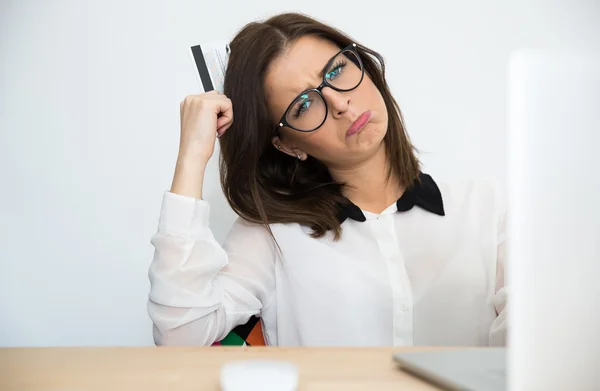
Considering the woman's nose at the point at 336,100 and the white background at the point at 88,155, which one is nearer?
the woman's nose at the point at 336,100

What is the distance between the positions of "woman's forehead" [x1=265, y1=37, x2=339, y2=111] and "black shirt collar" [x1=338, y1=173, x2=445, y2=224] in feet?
1.12

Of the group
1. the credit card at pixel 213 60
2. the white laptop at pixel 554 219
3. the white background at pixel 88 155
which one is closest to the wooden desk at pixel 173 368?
the white laptop at pixel 554 219

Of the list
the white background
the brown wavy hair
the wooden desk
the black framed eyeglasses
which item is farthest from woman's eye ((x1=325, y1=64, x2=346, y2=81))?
the wooden desk

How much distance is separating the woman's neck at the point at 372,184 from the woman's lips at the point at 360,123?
18cm

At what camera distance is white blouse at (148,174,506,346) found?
164cm

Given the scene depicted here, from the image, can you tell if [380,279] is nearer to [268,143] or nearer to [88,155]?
[268,143]

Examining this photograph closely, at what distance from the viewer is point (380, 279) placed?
1.66 meters

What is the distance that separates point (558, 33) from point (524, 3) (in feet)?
0.56

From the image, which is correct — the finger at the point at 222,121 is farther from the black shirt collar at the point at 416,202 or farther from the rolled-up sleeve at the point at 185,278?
the black shirt collar at the point at 416,202

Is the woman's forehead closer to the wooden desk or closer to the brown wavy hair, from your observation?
the brown wavy hair

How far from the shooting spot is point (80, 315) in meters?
2.15

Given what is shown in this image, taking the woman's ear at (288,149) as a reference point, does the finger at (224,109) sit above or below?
above

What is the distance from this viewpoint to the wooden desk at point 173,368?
2.34 feet

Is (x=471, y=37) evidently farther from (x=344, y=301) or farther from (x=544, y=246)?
(x=544, y=246)
